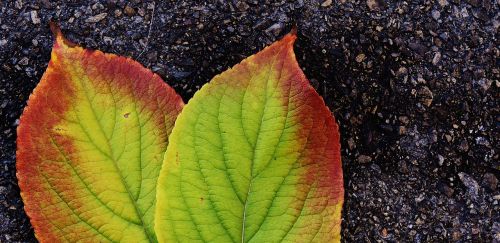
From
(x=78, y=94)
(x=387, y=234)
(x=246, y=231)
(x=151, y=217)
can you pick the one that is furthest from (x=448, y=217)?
(x=78, y=94)

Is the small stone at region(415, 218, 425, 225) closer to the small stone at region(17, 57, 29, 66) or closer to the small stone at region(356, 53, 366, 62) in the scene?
the small stone at region(356, 53, 366, 62)

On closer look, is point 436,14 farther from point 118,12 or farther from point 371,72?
point 118,12

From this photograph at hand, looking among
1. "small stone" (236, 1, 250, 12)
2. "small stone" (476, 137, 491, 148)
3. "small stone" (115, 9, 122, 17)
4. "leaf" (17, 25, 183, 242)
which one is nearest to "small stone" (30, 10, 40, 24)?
"small stone" (115, 9, 122, 17)

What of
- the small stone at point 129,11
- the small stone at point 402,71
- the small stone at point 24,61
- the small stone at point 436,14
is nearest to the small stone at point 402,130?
the small stone at point 402,71

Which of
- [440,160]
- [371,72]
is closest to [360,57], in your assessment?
[371,72]

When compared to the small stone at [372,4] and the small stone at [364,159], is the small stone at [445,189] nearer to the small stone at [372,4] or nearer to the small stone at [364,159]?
the small stone at [364,159]

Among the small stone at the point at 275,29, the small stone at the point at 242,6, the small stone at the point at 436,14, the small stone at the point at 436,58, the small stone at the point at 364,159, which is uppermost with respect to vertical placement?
the small stone at the point at 242,6

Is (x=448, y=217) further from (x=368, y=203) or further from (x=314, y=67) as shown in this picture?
(x=314, y=67)
